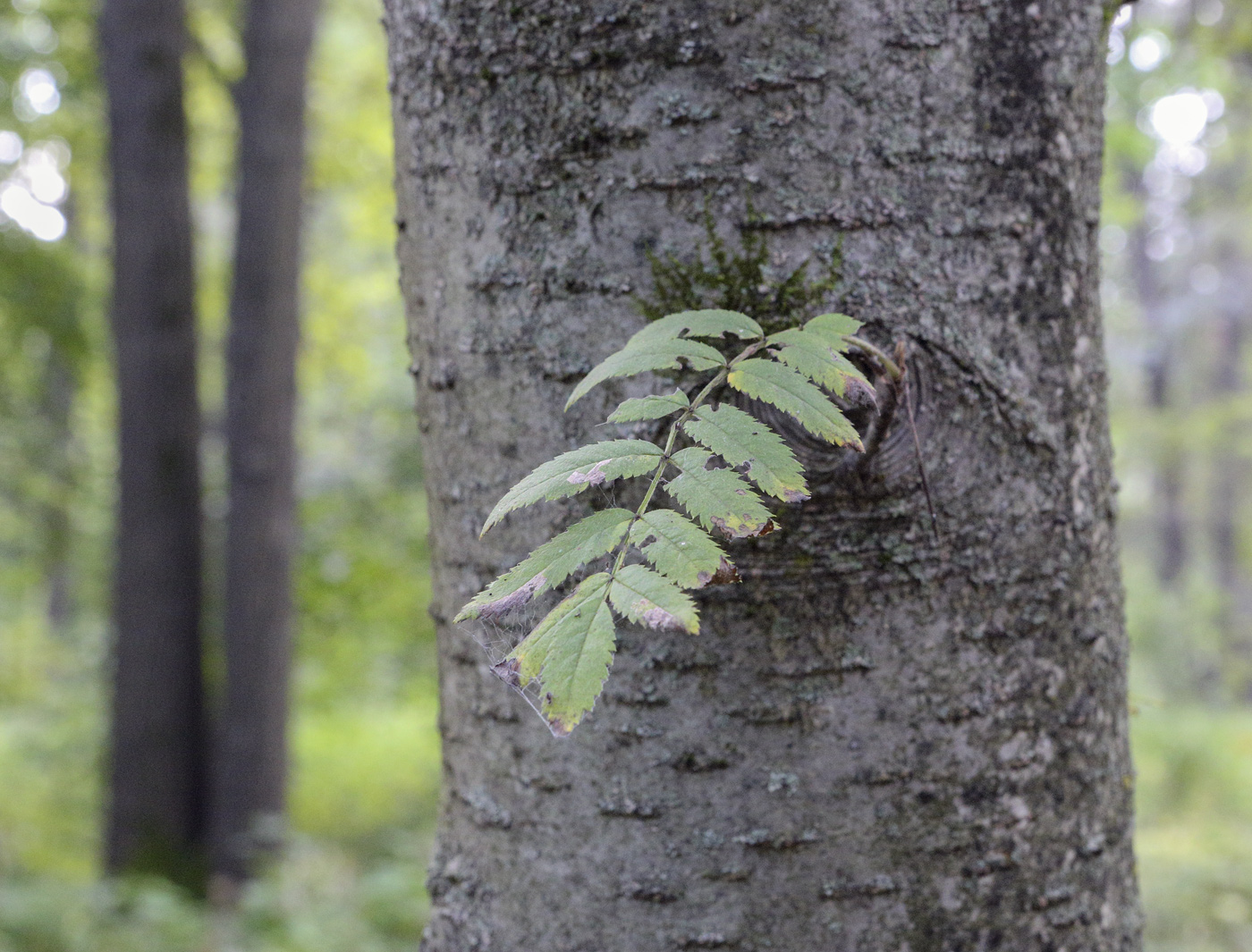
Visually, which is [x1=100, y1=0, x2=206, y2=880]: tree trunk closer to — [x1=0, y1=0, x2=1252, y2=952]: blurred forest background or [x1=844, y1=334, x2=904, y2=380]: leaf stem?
[x1=0, y1=0, x2=1252, y2=952]: blurred forest background

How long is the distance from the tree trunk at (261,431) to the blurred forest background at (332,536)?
42 cm

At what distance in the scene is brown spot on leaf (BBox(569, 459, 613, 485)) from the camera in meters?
0.65

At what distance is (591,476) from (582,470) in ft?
0.04

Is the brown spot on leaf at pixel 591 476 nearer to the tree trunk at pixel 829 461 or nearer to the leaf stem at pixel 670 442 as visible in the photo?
the leaf stem at pixel 670 442

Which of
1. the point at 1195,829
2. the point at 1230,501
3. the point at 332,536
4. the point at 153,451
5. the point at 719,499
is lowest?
the point at 719,499

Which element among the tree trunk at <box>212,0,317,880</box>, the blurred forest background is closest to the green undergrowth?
the blurred forest background

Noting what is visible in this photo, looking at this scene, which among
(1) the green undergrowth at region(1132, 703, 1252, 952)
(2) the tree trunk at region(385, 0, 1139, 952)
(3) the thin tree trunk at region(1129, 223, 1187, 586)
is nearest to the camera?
(2) the tree trunk at region(385, 0, 1139, 952)

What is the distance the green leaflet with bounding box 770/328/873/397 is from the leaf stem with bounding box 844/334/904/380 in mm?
24

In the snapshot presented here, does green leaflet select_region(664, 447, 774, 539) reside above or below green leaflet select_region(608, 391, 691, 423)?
below

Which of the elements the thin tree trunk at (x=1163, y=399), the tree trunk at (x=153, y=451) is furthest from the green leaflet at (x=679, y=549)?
the thin tree trunk at (x=1163, y=399)

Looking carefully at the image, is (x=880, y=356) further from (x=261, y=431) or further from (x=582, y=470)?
(x=261, y=431)

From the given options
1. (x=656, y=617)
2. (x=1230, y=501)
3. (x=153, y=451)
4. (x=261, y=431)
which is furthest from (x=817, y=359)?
(x=1230, y=501)

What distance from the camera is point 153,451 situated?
5.08m

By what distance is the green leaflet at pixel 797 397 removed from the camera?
2.21 feet
